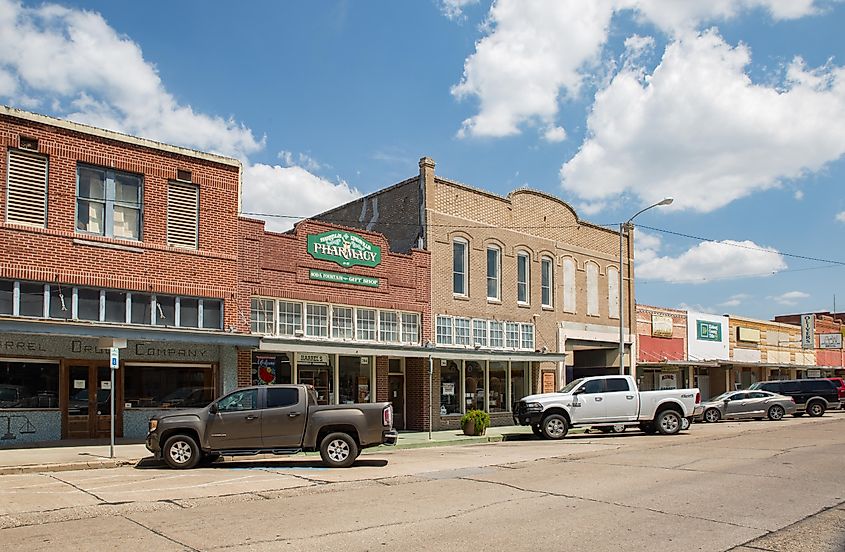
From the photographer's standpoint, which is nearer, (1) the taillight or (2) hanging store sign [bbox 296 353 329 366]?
(1) the taillight

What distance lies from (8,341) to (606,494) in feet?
46.2

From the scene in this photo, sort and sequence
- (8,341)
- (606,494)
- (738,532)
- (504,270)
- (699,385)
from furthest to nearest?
(699,385)
(504,270)
(8,341)
(606,494)
(738,532)

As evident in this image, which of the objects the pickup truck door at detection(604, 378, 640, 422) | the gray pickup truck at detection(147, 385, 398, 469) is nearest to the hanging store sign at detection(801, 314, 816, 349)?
the pickup truck door at detection(604, 378, 640, 422)

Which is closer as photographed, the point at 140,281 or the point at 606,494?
the point at 606,494

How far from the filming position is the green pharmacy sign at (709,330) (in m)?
43.9

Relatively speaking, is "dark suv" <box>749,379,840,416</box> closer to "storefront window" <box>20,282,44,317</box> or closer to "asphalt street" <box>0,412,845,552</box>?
"asphalt street" <box>0,412,845,552</box>

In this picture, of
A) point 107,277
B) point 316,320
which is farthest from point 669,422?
point 107,277

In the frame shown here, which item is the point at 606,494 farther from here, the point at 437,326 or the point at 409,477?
the point at 437,326

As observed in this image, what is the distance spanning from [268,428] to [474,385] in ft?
46.0

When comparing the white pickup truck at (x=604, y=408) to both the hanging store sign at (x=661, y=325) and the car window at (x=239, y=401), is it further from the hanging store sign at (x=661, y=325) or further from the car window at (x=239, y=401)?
the hanging store sign at (x=661, y=325)

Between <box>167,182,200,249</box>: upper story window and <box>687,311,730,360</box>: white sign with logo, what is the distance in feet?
96.5

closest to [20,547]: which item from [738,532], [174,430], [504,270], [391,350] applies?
[174,430]

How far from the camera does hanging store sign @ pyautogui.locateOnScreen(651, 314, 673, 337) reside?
3981cm

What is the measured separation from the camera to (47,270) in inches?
739
